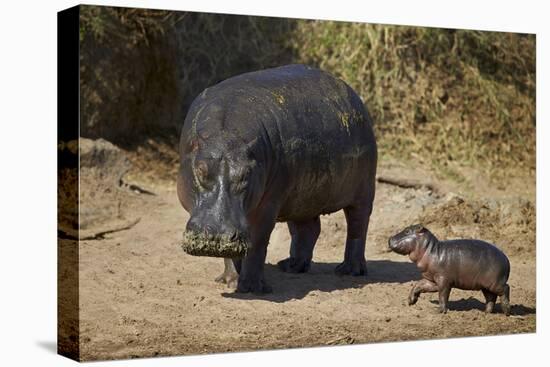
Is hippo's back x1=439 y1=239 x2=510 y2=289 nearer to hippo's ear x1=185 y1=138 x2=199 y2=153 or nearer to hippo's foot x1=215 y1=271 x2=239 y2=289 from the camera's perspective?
hippo's foot x1=215 y1=271 x2=239 y2=289

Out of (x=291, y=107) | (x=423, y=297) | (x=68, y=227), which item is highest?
(x=291, y=107)

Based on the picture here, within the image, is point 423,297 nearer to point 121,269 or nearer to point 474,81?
point 121,269

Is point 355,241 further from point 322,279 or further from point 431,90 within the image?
point 431,90

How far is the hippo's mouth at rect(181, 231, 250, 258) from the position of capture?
760 cm

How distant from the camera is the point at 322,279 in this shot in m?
9.76

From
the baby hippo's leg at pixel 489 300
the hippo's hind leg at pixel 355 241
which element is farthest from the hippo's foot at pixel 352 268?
the baby hippo's leg at pixel 489 300

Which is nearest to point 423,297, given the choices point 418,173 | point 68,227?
point 68,227

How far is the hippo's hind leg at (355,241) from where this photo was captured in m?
10.1

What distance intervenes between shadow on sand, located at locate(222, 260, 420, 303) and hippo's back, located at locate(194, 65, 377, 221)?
62cm

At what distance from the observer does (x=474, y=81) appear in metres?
15.0

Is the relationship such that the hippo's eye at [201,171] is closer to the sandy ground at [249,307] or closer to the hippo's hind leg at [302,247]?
the sandy ground at [249,307]

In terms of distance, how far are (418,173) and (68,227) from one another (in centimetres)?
778

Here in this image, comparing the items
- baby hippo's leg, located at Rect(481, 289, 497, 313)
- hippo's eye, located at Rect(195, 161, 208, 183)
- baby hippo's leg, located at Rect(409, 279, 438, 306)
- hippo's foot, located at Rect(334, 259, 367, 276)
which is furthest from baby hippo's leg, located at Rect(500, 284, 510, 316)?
hippo's eye, located at Rect(195, 161, 208, 183)

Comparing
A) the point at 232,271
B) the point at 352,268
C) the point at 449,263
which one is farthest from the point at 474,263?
the point at 232,271
